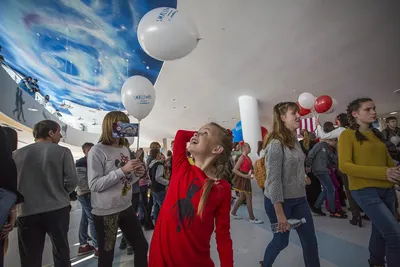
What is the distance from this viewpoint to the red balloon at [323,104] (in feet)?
15.3

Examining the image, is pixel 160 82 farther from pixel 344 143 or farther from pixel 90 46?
pixel 344 143

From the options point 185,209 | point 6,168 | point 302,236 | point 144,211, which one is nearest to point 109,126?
point 6,168

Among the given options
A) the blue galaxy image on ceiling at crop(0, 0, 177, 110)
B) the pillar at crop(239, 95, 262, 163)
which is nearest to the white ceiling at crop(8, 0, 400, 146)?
the pillar at crop(239, 95, 262, 163)

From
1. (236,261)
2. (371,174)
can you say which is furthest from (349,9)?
(236,261)

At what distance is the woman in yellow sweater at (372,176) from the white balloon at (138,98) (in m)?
2.49

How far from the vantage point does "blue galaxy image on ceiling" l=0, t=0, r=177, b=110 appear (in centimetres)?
511

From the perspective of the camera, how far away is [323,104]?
15.5 feet

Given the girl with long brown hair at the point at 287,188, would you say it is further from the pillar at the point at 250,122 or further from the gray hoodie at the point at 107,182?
the pillar at the point at 250,122

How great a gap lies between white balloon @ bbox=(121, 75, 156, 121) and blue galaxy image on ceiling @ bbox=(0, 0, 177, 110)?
2.46 metres

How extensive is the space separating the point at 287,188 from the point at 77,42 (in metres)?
7.39

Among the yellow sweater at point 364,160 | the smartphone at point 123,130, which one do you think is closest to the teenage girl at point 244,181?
the yellow sweater at point 364,160

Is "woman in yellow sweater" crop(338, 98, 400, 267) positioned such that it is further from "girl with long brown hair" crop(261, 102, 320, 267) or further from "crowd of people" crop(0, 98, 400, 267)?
"girl with long brown hair" crop(261, 102, 320, 267)

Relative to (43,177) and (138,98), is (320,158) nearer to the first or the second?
(138,98)

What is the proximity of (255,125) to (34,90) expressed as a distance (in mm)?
8915
